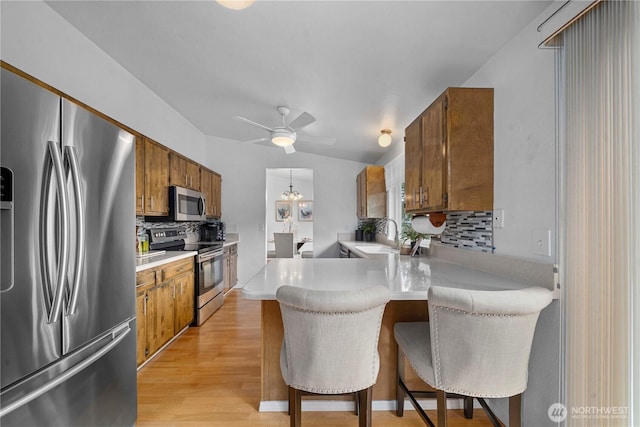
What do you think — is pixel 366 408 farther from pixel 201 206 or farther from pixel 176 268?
pixel 201 206

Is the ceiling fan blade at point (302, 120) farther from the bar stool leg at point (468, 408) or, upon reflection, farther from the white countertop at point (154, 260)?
the bar stool leg at point (468, 408)

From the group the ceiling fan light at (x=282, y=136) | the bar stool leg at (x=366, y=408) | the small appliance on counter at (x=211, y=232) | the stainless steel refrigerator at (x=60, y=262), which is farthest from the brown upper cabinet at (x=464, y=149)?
the small appliance on counter at (x=211, y=232)

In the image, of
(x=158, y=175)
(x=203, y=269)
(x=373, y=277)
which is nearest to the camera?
(x=373, y=277)

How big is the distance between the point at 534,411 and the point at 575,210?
1.13 meters

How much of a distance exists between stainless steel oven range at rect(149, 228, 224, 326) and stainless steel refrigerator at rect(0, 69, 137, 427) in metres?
1.85

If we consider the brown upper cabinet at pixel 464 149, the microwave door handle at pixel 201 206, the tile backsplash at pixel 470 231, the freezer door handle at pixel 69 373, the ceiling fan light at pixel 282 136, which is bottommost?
the freezer door handle at pixel 69 373

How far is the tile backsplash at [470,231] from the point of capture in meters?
1.97

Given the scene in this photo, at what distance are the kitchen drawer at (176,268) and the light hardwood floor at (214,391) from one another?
0.70m

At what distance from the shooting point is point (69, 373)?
1173 millimetres

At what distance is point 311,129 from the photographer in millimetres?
4102

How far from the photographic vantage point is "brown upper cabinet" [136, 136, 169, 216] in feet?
8.98

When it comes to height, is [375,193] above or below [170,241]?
above

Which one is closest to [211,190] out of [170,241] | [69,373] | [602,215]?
[170,241]

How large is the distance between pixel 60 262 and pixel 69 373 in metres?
0.47
